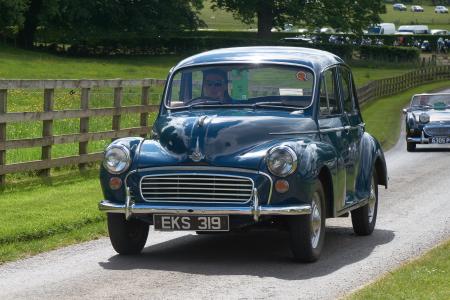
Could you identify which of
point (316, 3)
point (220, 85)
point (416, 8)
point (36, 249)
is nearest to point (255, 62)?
point (220, 85)

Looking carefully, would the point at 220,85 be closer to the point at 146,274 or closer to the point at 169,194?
the point at 169,194

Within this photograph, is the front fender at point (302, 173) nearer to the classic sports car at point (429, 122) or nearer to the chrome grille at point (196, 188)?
the chrome grille at point (196, 188)

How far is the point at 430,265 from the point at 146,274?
2.33m

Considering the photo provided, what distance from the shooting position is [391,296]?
8883 millimetres

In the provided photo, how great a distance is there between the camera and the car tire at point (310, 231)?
10828 millimetres

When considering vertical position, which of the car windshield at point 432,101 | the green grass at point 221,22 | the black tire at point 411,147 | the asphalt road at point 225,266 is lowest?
the green grass at point 221,22

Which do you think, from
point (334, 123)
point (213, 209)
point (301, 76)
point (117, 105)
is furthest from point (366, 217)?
point (117, 105)

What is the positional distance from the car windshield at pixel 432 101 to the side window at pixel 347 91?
54.0 ft

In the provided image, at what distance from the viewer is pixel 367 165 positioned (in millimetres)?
13164

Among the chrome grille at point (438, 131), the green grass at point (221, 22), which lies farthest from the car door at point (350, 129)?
the green grass at point (221, 22)

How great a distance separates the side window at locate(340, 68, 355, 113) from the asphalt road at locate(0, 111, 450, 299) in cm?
135

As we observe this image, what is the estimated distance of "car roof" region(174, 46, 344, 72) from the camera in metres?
12.4

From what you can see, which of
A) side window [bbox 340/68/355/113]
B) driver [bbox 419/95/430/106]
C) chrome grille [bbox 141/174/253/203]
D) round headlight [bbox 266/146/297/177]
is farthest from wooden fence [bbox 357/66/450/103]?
round headlight [bbox 266/146/297/177]

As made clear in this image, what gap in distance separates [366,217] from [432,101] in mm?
17317
